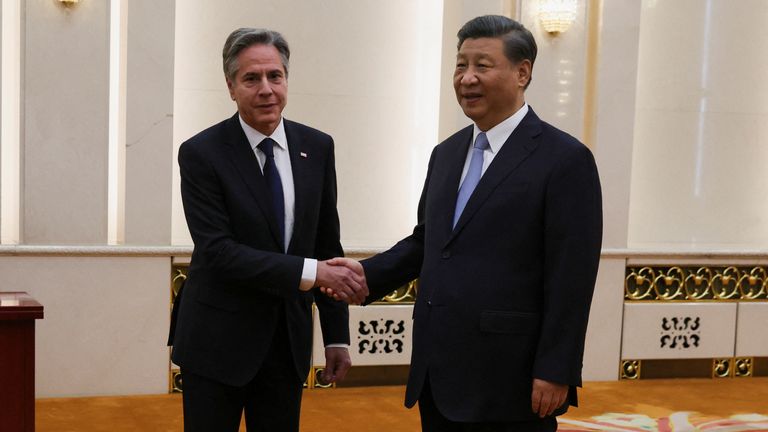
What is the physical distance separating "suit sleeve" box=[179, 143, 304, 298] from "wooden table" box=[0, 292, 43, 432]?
1.86 ft

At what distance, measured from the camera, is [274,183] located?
261 cm

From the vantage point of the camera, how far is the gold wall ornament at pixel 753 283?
242 inches

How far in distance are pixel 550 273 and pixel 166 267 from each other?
331 cm

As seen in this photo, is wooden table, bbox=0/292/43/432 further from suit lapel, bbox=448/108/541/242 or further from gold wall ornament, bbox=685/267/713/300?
gold wall ornament, bbox=685/267/713/300

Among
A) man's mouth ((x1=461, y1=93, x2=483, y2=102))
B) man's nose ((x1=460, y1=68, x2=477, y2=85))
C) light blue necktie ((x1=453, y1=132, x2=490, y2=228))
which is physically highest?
man's nose ((x1=460, y1=68, x2=477, y2=85))

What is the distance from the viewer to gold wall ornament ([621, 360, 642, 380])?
5.96 meters

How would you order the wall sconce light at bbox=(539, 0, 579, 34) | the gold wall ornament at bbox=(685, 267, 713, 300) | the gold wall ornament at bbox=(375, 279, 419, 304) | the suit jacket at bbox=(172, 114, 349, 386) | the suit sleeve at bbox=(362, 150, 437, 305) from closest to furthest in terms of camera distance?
the suit jacket at bbox=(172, 114, 349, 386) → the suit sleeve at bbox=(362, 150, 437, 305) → the gold wall ornament at bbox=(375, 279, 419, 304) → the wall sconce light at bbox=(539, 0, 579, 34) → the gold wall ornament at bbox=(685, 267, 713, 300)

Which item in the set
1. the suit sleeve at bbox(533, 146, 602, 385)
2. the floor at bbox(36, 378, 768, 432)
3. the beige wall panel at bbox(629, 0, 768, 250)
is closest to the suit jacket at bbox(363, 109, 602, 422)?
the suit sleeve at bbox(533, 146, 602, 385)

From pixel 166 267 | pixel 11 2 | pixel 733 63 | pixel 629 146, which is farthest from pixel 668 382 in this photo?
pixel 11 2

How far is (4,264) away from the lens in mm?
4926

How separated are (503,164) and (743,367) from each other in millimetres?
4495

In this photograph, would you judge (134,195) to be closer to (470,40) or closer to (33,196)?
(33,196)

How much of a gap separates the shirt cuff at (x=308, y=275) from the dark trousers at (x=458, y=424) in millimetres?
432

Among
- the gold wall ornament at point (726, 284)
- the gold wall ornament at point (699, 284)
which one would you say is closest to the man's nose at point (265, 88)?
the gold wall ornament at point (699, 284)
